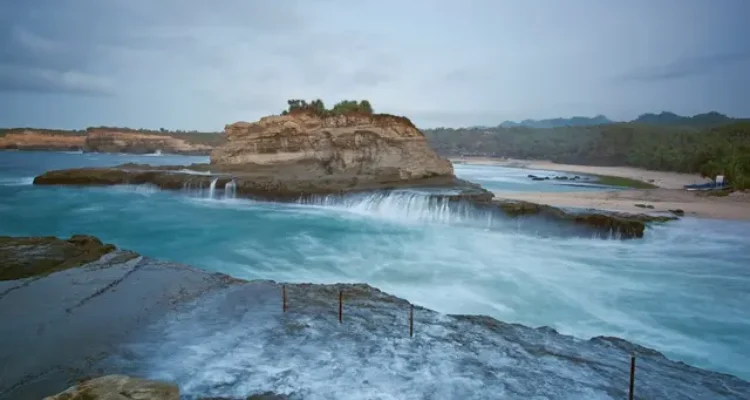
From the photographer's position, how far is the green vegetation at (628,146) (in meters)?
38.9

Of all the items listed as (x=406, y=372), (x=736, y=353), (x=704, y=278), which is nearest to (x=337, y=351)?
(x=406, y=372)

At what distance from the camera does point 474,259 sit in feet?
45.1

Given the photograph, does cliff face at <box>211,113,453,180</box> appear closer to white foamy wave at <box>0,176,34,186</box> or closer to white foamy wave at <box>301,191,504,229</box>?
white foamy wave at <box>301,191,504,229</box>

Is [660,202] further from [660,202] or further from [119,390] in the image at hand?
[119,390]

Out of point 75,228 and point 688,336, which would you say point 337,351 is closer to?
point 688,336

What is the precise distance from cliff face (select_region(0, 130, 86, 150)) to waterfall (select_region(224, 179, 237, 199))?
103 m

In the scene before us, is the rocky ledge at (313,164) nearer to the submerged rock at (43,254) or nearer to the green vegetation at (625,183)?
the submerged rock at (43,254)

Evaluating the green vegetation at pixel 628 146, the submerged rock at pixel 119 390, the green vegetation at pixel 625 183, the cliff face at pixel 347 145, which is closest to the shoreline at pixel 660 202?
the green vegetation at pixel 628 146

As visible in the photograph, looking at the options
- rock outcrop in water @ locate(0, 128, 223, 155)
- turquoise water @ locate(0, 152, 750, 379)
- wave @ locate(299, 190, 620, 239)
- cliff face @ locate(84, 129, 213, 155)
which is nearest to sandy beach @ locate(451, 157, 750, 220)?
turquoise water @ locate(0, 152, 750, 379)

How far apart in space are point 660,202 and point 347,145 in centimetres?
1741

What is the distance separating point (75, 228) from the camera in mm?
18281

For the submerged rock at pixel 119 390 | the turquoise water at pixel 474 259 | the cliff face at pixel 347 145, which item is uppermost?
the cliff face at pixel 347 145

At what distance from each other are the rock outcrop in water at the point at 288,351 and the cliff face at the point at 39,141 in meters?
122

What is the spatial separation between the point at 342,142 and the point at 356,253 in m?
13.2
